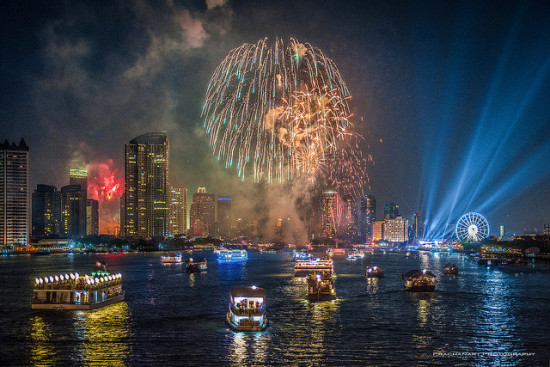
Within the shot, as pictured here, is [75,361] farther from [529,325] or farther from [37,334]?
[529,325]

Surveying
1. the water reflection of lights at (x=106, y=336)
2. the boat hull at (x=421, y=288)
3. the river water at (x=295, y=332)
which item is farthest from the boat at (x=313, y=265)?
the water reflection of lights at (x=106, y=336)

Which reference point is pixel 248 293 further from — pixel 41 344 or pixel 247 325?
pixel 41 344

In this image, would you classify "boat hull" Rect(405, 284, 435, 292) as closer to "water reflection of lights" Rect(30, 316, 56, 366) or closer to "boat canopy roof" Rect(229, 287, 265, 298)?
"boat canopy roof" Rect(229, 287, 265, 298)

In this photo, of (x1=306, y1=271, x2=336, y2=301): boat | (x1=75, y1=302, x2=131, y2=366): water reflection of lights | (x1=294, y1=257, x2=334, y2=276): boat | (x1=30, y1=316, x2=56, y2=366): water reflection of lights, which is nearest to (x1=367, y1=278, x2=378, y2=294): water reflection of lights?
(x1=306, y1=271, x2=336, y2=301): boat

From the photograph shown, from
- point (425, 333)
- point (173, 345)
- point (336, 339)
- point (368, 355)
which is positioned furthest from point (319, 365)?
point (425, 333)

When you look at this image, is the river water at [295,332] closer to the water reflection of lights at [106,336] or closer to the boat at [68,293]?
the water reflection of lights at [106,336]

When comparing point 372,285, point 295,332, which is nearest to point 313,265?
point 372,285

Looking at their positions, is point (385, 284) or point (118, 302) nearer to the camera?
point (118, 302)
